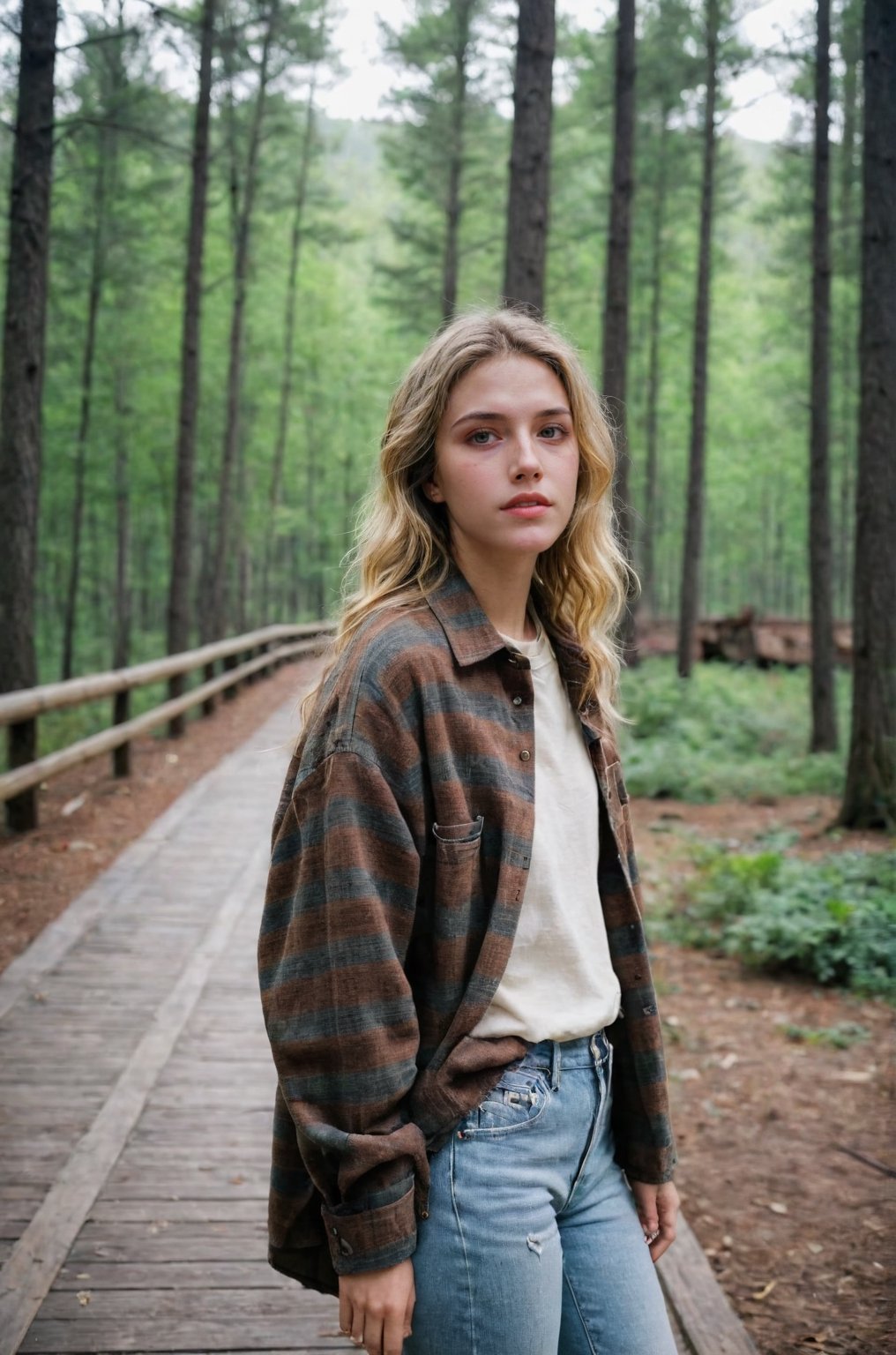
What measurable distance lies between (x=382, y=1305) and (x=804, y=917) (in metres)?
5.13

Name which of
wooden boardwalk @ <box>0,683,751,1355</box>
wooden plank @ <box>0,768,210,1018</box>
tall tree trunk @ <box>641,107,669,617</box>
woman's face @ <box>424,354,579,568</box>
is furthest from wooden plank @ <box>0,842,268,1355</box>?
tall tree trunk @ <box>641,107,669,617</box>

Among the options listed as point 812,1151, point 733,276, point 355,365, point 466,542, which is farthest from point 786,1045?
point 733,276

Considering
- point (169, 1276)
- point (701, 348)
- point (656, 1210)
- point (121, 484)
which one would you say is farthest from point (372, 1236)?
point (121, 484)

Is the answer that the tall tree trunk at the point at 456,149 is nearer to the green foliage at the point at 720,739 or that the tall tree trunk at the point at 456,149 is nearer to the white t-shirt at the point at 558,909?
the green foliage at the point at 720,739

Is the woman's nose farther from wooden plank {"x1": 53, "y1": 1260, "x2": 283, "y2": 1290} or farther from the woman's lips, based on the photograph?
wooden plank {"x1": 53, "y1": 1260, "x2": 283, "y2": 1290}

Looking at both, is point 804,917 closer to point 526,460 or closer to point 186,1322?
point 186,1322

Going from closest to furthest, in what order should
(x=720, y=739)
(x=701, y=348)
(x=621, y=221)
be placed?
1. (x=621, y=221)
2. (x=720, y=739)
3. (x=701, y=348)

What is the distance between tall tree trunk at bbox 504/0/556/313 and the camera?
7.50 meters

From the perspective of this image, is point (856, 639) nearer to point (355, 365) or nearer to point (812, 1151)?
point (812, 1151)

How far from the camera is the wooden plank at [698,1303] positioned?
2.71 meters

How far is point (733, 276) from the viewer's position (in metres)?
33.7

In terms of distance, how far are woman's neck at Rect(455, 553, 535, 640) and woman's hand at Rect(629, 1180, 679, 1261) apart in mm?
1015

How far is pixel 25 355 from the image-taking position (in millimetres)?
8102

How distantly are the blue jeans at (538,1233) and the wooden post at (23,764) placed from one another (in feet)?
20.2
